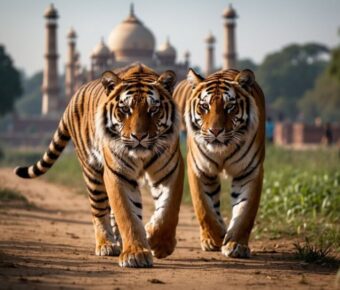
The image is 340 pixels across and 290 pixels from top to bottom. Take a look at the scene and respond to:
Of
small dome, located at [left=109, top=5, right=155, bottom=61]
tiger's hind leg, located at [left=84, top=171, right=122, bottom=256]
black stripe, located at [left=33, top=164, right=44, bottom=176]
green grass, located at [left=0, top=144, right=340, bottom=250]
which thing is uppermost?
small dome, located at [left=109, top=5, right=155, bottom=61]

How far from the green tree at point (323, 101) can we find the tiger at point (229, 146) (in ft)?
156

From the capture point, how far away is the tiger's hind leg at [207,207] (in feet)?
22.0

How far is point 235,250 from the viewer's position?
6.37 meters

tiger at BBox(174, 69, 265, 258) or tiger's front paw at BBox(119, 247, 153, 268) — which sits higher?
tiger at BBox(174, 69, 265, 258)

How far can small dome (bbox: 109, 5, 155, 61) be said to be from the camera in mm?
54344

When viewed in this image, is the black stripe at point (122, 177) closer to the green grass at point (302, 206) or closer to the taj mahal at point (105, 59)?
the green grass at point (302, 206)

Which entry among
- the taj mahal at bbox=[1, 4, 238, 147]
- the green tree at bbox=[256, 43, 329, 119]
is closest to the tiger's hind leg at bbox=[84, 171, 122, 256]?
the taj mahal at bbox=[1, 4, 238, 147]

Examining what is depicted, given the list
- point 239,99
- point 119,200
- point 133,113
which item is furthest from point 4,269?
point 239,99

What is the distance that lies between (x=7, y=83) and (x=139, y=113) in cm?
4882

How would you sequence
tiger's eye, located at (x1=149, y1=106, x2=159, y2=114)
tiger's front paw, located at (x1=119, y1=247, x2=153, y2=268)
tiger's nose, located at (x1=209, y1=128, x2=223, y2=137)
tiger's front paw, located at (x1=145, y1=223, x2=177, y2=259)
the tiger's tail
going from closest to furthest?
tiger's front paw, located at (x1=119, y1=247, x2=153, y2=268)
tiger's eye, located at (x1=149, y1=106, x2=159, y2=114)
tiger's front paw, located at (x1=145, y1=223, x2=177, y2=259)
tiger's nose, located at (x1=209, y1=128, x2=223, y2=137)
the tiger's tail

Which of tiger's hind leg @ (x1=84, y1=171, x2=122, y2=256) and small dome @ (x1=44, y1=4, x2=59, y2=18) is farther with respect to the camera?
small dome @ (x1=44, y1=4, x2=59, y2=18)

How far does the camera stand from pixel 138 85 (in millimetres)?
6027

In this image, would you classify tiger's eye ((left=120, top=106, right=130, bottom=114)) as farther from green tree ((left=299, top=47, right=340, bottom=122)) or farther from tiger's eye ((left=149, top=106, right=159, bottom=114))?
green tree ((left=299, top=47, right=340, bottom=122))

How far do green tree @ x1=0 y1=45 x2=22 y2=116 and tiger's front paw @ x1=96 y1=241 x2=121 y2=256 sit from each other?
156 feet
